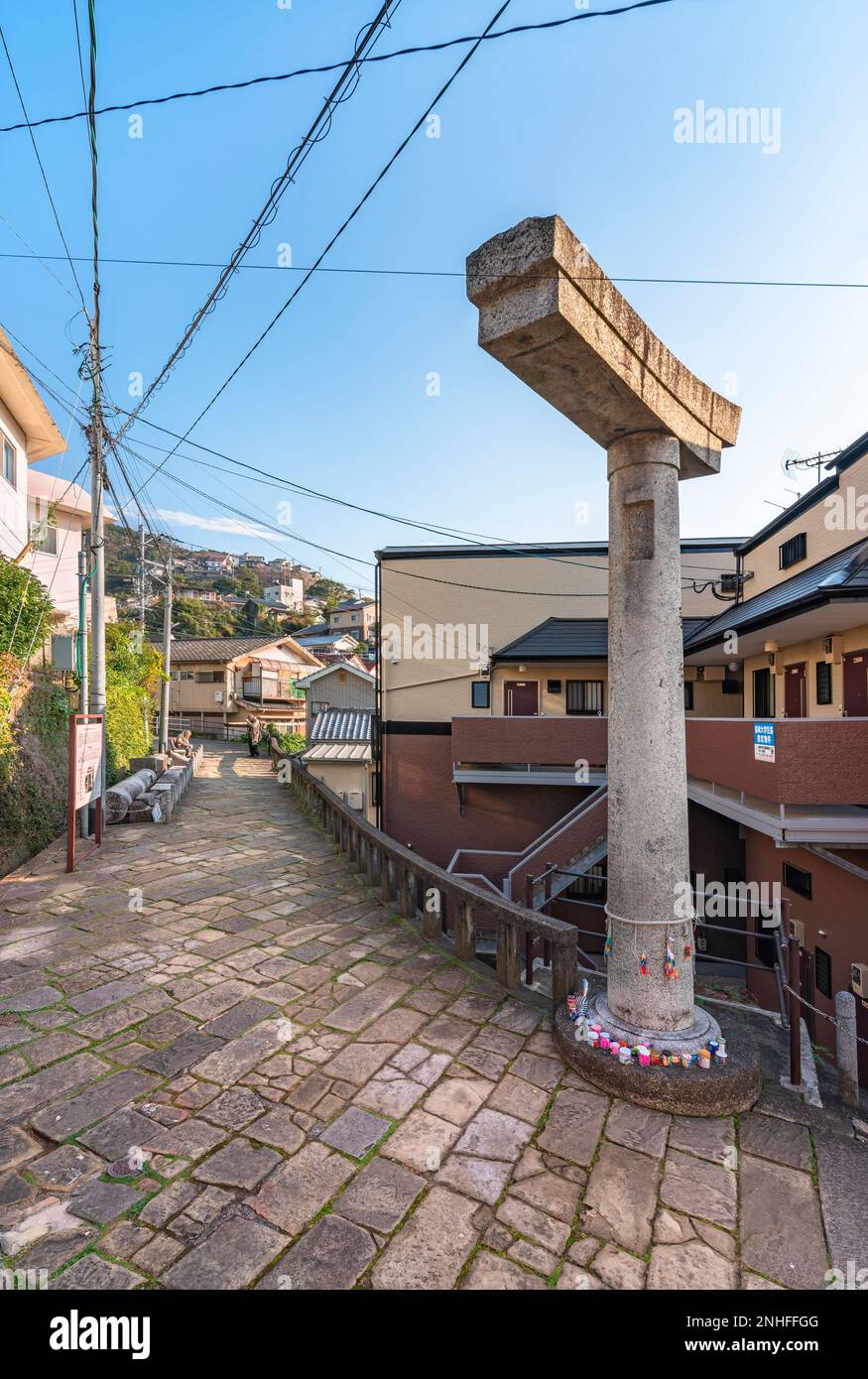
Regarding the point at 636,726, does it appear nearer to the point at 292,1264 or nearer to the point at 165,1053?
the point at 292,1264

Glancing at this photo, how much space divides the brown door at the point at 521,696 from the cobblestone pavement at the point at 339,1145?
11.3 m

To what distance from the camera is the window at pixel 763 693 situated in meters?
12.1

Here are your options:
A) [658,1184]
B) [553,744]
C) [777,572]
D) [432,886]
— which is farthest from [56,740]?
[777,572]

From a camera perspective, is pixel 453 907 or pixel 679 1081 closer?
pixel 679 1081

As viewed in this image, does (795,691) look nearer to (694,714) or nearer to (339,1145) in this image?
(694,714)

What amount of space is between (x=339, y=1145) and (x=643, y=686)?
3.20m

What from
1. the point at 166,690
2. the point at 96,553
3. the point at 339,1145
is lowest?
the point at 339,1145

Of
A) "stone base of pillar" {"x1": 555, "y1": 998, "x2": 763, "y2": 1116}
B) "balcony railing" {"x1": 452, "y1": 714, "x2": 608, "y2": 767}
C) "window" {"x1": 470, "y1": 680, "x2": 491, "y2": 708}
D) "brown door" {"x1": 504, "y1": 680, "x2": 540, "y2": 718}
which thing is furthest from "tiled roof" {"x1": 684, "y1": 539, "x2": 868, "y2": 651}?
"window" {"x1": 470, "y1": 680, "x2": 491, "y2": 708}

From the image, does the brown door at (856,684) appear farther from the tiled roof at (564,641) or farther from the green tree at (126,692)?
the green tree at (126,692)

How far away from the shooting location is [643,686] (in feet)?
13.0

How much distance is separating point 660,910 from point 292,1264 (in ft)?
8.91

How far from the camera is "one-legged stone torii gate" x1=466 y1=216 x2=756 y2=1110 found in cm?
352

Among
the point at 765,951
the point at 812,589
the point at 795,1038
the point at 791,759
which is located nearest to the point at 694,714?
the point at 765,951

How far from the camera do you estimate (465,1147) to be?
10.1ft
